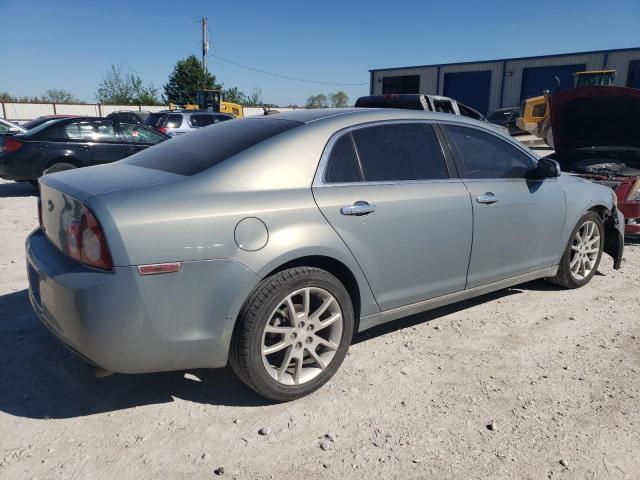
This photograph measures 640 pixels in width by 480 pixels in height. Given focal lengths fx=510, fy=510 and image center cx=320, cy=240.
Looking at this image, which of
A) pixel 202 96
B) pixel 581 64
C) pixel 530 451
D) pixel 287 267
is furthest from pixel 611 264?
pixel 581 64

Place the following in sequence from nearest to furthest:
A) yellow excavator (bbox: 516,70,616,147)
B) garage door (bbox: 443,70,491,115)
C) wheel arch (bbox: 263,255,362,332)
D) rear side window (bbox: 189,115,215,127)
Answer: wheel arch (bbox: 263,255,362,332), yellow excavator (bbox: 516,70,616,147), rear side window (bbox: 189,115,215,127), garage door (bbox: 443,70,491,115)

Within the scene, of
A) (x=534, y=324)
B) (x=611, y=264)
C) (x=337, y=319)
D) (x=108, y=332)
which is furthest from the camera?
(x=611, y=264)

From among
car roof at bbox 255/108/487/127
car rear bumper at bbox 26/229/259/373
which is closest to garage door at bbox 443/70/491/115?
car roof at bbox 255/108/487/127

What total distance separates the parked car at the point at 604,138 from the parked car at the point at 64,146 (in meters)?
7.42

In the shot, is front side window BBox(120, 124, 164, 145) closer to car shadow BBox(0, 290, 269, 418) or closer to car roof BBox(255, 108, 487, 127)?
car shadow BBox(0, 290, 269, 418)

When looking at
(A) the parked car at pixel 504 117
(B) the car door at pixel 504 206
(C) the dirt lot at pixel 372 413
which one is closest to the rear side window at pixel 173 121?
(C) the dirt lot at pixel 372 413

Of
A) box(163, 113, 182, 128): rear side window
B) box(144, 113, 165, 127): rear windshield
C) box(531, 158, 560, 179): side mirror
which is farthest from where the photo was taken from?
box(144, 113, 165, 127): rear windshield

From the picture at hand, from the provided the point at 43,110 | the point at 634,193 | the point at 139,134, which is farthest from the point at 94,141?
the point at 43,110

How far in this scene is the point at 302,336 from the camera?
2.80 metres

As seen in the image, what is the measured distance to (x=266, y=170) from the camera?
2.71 meters

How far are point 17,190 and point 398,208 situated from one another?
31.3ft

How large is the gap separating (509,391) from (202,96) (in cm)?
3087

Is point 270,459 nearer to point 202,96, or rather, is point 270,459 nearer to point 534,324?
point 534,324

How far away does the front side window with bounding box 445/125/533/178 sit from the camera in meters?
3.63
